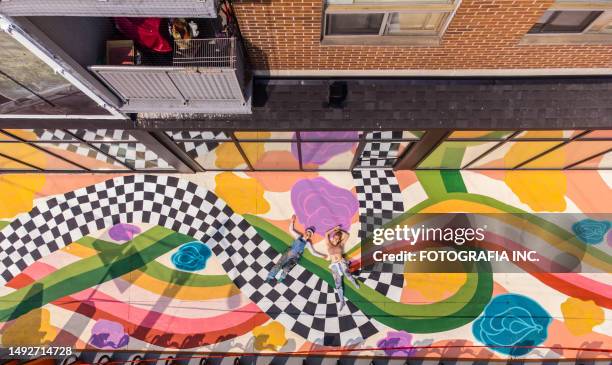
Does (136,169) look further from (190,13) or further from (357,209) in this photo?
(190,13)

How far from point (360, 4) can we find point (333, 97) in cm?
155

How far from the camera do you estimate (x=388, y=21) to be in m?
3.80

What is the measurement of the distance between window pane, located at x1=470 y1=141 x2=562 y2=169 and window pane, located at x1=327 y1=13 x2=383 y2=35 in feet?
12.2

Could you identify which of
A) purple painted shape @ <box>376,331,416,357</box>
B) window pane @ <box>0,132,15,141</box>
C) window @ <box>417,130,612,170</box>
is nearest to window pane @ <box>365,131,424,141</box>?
window @ <box>417,130,612,170</box>

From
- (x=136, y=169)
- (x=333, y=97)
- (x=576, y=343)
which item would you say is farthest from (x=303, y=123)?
(x=576, y=343)

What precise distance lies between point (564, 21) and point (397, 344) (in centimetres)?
606

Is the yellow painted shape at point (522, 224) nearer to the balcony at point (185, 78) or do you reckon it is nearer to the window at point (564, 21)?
the window at point (564, 21)

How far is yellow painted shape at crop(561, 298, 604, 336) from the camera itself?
6863 mm

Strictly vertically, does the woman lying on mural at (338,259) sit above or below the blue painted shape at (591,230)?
below

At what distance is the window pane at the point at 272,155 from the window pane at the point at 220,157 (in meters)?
0.23

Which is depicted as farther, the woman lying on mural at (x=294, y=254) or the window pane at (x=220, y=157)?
the woman lying on mural at (x=294, y=254)

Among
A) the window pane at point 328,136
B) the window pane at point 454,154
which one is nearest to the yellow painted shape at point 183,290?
the window pane at point 328,136

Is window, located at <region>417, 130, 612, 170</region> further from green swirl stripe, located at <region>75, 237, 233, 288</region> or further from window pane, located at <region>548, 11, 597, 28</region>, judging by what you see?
green swirl stripe, located at <region>75, 237, 233, 288</region>

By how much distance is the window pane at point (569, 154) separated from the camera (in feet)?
19.9
